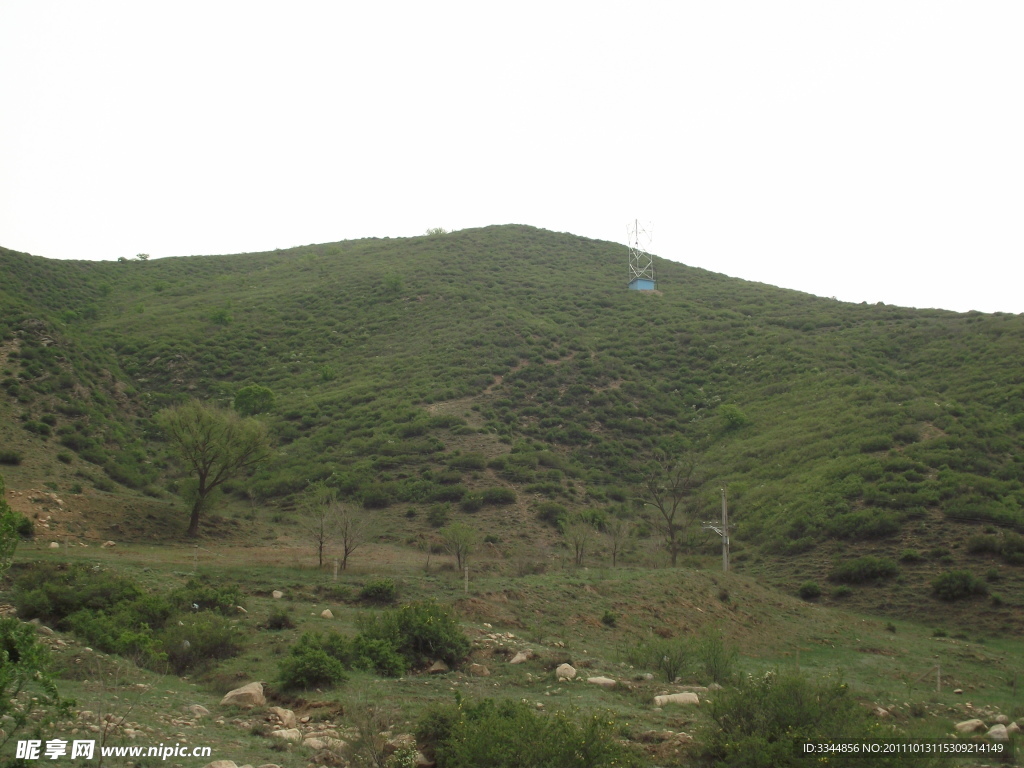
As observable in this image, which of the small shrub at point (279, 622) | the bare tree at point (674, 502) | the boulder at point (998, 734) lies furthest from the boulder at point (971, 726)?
the bare tree at point (674, 502)

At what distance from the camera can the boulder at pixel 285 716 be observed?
372 inches

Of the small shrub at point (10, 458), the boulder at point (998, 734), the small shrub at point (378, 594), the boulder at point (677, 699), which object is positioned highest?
the small shrub at point (10, 458)

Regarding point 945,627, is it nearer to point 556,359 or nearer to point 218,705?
point 218,705

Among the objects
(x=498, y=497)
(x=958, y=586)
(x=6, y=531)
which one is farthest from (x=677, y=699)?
(x=498, y=497)

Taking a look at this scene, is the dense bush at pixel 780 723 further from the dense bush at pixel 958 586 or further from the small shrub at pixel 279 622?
the dense bush at pixel 958 586

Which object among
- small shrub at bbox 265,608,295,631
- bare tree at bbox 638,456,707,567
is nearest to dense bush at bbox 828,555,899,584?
bare tree at bbox 638,456,707,567

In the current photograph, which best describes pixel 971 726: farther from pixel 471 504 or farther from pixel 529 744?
pixel 471 504

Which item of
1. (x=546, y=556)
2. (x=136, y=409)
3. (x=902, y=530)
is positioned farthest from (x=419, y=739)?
(x=136, y=409)

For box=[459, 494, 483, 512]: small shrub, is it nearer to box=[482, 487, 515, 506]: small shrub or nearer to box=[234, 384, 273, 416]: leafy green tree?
box=[482, 487, 515, 506]: small shrub

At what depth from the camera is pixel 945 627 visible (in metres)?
24.2

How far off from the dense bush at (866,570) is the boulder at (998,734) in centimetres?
→ 1801

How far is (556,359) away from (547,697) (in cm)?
4174

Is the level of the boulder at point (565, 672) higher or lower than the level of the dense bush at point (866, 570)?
higher

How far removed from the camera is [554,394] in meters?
48.2
